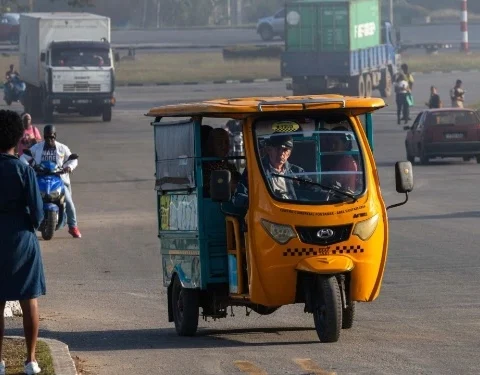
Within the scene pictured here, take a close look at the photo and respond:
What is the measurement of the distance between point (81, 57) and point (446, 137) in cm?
1751

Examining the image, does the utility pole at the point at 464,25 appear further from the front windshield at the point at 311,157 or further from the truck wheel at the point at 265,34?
the front windshield at the point at 311,157

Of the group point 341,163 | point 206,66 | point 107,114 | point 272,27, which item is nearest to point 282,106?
point 341,163

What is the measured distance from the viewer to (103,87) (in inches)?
1897

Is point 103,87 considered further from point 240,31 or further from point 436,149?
point 240,31

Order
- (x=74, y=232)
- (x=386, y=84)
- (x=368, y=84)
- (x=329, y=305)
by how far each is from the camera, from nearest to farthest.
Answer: (x=329, y=305)
(x=74, y=232)
(x=368, y=84)
(x=386, y=84)

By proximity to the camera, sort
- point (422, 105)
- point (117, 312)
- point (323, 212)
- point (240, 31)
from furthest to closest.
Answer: point (240, 31)
point (422, 105)
point (117, 312)
point (323, 212)

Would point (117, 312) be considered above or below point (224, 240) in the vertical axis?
below

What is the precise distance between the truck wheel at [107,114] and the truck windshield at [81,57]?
1912 millimetres

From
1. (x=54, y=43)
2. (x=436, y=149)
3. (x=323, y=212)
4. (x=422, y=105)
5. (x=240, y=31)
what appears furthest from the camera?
(x=240, y=31)

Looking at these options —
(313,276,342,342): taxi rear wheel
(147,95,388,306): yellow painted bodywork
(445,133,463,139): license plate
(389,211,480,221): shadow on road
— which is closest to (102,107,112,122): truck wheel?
(445,133,463,139): license plate

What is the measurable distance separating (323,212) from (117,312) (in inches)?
143

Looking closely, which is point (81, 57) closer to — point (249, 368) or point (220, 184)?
point (220, 184)

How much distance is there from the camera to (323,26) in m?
54.1

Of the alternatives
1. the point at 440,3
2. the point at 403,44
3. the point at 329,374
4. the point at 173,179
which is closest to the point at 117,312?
the point at 173,179
